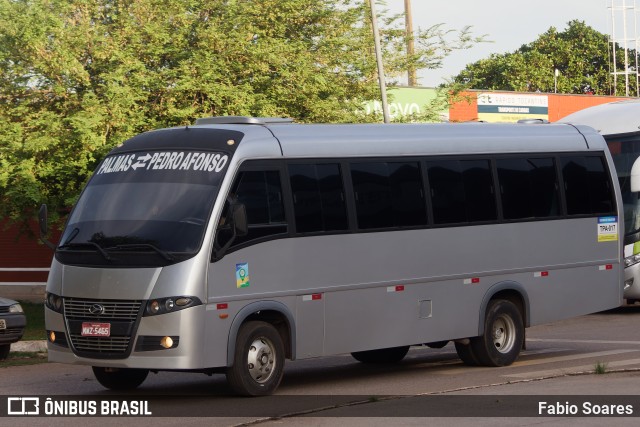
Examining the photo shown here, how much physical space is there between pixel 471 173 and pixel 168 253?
4714 mm

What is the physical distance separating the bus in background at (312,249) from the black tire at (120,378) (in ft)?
0.05

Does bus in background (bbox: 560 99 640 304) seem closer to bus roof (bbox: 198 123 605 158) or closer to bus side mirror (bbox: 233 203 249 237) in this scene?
bus roof (bbox: 198 123 605 158)

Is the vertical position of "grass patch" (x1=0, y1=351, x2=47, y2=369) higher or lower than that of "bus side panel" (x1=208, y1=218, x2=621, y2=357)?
lower

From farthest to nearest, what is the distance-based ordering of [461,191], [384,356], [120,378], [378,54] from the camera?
[378,54] < [384,356] < [461,191] < [120,378]

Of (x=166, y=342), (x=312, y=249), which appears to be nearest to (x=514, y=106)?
(x=312, y=249)

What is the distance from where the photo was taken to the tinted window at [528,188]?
15961 millimetres

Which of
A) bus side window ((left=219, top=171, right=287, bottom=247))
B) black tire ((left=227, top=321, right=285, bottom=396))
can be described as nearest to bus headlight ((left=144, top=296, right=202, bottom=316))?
black tire ((left=227, top=321, right=285, bottom=396))

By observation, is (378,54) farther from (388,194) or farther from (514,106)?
(514,106)

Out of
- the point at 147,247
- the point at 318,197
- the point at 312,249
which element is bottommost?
the point at 312,249

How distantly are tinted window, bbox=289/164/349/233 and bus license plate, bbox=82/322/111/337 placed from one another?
2.27 m

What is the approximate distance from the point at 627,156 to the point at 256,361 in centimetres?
1295

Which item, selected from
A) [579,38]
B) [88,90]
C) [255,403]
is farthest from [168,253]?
[579,38]

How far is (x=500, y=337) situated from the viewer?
1582 cm

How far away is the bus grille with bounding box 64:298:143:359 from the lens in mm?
12297
